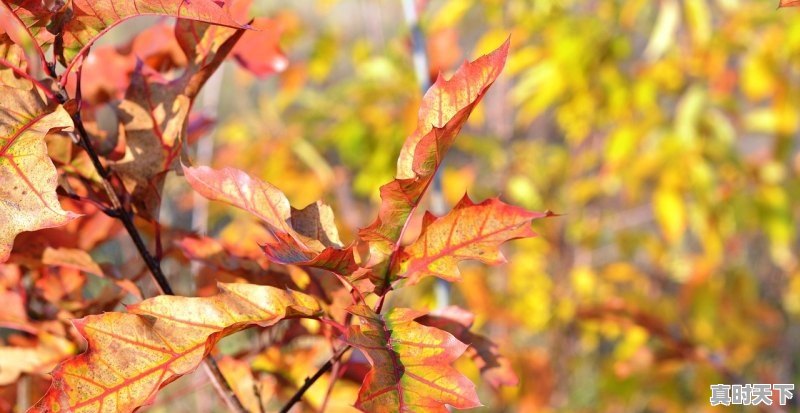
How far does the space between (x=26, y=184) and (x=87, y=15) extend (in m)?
0.11

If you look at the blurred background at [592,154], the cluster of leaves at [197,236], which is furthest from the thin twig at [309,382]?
the blurred background at [592,154]

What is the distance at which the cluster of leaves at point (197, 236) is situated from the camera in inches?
16.9

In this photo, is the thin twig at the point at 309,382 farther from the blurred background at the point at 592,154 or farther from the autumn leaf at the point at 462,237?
the blurred background at the point at 592,154

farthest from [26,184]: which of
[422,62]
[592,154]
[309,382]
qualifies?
[592,154]

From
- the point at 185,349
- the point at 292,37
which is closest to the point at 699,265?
the point at 292,37

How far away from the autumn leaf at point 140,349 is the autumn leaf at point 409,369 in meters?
0.06

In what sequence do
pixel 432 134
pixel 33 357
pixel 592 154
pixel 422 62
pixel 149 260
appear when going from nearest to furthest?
pixel 432 134 → pixel 149 260 → pixel 33 357 → pixel 422 62 → pixel 592 154

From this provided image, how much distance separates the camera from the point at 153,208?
556mm

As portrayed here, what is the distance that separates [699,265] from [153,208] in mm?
1709

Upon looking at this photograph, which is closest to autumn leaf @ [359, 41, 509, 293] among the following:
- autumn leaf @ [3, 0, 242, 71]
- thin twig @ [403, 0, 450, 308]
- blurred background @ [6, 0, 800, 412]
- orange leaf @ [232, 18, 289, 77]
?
autumn leaf @ [3, 0, 242, 71]

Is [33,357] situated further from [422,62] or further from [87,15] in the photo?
[422,62]

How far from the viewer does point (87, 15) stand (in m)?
0.47

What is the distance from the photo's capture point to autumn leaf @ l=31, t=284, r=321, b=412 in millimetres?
422

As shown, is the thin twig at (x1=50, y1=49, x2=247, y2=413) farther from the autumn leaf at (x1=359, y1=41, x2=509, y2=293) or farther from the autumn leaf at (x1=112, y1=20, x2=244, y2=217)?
the autumn leaf at (x1=359, y1=41, x2=509, y2=293)
